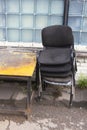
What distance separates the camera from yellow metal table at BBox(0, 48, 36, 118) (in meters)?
3.35

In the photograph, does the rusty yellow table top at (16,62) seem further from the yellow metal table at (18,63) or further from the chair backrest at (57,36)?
the chair backrest at (57,36)

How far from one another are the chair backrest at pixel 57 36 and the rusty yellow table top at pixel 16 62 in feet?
1.14

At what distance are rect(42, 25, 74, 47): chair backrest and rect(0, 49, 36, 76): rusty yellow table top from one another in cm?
35

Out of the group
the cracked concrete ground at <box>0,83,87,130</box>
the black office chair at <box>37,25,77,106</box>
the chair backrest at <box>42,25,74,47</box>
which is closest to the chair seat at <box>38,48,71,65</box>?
the black office chair at <box>37,25,77,106</box>

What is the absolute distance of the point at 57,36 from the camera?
4.10 m

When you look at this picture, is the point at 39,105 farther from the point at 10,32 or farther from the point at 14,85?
the point at 10,32

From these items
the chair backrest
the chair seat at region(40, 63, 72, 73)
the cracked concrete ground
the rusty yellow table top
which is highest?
the chair backrest

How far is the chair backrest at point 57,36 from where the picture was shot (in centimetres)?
404

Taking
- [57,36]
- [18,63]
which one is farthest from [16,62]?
[57,36]

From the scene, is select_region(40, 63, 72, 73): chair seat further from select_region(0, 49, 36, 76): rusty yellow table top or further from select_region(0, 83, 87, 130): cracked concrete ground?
select_region(0, 83, 87, 130): cracked concrete ground

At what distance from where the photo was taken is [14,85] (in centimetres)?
446

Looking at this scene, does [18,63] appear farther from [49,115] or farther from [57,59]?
[49,115]

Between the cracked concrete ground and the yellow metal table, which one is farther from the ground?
the yellow metal table

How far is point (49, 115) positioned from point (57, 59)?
2.75 feet
